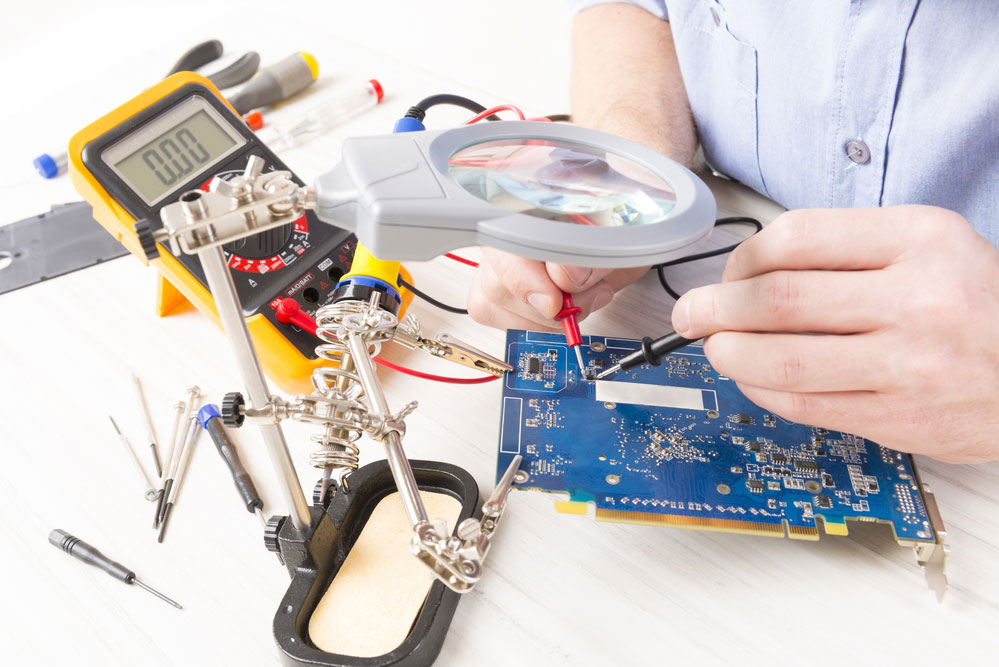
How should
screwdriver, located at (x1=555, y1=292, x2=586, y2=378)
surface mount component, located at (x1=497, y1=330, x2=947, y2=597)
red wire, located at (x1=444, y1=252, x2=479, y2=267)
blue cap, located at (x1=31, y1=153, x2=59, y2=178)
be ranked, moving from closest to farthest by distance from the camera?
1. surface mount component, located at (x1=497, y1=330, x2=947, y2=597)
2. screwdriver, located at (x1=555, y1=292, x2=586, y2=378)
3. red wire, located at (x1=444, y1=252, x2=479, y2=267)
4. blue cap, located at (x1=31, y1=153, x2=59, y2=178)

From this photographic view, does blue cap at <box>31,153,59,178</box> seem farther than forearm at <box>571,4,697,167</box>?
Yes

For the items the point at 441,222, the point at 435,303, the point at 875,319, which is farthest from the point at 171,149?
the point at 875,319

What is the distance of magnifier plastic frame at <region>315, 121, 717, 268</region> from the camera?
475mm

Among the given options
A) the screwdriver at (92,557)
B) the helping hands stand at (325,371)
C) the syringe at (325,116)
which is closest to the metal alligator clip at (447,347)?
the helping hands stand at (325,371)

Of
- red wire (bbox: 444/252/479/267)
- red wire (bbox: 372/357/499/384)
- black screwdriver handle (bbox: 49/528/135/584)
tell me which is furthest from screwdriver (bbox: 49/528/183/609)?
red wire (bbox: 444/252/479/267)

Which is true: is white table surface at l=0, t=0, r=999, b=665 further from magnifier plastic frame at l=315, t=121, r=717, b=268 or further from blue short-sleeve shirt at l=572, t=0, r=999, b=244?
magnifier plastic frame at l=315, t=121, r=717, b=268

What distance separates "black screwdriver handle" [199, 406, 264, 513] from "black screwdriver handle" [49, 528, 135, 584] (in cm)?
13

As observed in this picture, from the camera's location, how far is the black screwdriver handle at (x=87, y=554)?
0.73 m

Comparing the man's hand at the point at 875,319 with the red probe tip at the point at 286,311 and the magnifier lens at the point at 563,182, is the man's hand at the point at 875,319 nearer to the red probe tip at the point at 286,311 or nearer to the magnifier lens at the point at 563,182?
the magnifier lens at the point at 563,182

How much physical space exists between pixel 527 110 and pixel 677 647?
100 centimetres

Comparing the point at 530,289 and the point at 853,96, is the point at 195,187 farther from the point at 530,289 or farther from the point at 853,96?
the point at 853,96

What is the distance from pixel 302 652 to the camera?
0.63m

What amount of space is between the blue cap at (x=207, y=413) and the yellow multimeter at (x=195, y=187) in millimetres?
74

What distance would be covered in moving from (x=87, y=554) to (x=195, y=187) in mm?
448
